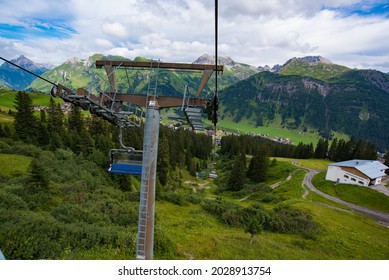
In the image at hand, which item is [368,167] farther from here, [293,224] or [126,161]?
[126,161]

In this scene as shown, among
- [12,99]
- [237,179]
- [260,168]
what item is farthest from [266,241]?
[12,99]

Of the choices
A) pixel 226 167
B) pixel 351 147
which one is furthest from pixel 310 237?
pixel 351 147

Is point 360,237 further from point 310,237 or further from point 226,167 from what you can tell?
point 226,167

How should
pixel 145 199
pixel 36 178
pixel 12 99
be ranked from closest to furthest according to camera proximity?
pixel 145 199
pixel 36 178
pixel 12 99

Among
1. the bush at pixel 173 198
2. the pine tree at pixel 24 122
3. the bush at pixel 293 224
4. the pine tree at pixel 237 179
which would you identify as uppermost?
the pine tree at pixel 24 122

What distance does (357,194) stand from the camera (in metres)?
61.8

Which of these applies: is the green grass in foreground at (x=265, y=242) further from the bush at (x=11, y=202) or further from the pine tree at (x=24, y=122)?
the pine tree at (x=24, y=122)

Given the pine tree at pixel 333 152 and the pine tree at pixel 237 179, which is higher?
the pine tree at pixel 333 152

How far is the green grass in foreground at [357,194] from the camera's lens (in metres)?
57.4

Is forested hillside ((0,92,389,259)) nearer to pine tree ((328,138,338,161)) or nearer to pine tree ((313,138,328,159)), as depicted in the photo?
pine tree ((328,138,338,161))

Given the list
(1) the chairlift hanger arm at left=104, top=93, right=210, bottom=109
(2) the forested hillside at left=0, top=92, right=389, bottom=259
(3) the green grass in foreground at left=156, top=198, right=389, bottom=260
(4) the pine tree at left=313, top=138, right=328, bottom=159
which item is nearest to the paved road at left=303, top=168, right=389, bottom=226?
(2) the forested hillside at left=0, top=92, right=389, bottom=259

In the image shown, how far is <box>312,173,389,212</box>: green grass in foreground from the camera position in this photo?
57362mm

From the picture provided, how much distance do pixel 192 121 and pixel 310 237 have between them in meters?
25.5

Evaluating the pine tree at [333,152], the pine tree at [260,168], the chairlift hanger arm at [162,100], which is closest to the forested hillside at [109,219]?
the chairlift hanger arm at [162,100]
